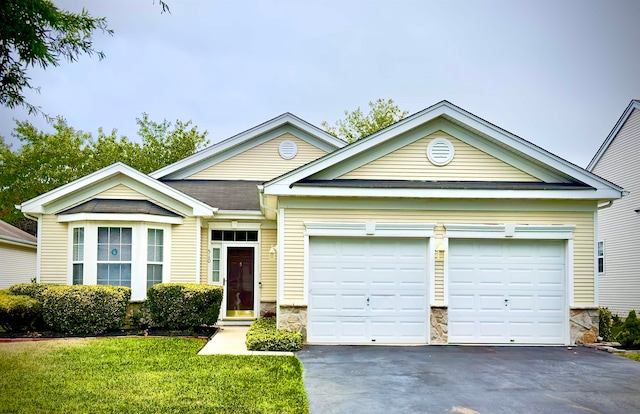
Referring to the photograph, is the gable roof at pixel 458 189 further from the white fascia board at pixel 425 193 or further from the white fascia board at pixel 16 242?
the white fascia board at pixel 16 242

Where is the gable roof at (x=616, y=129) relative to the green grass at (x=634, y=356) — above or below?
above

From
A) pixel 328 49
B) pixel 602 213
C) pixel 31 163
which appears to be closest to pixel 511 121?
pixel 602 213

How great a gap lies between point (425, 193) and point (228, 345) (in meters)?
5.38

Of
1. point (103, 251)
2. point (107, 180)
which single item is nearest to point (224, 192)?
point (107, 180)

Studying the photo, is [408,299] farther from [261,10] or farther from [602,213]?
[602,213]

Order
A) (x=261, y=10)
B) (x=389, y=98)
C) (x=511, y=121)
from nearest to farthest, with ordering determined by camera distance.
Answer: (x=261, y=10) < (x=511, y=121) < (x=389, y=98)

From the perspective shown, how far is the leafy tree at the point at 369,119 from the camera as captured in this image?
1521 inches

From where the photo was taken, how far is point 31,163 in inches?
1266

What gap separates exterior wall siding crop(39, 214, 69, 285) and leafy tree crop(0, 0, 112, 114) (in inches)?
343

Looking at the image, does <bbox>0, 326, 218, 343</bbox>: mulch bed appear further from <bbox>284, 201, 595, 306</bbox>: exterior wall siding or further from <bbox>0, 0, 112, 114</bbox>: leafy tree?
<bbox>0, 0, 112, 114</bbox>: leafy tree

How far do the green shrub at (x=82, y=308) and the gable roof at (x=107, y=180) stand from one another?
2615 millimetres

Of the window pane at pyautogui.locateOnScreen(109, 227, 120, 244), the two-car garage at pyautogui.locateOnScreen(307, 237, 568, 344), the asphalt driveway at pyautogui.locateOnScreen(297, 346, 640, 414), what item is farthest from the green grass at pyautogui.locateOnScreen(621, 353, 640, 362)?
the window pane at pyautogui.locateOnScreen(109, 227, 120, 244)

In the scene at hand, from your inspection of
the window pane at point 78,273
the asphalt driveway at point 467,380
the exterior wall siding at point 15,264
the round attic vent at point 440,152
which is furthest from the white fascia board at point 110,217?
the exterior wall siding at point 15,264

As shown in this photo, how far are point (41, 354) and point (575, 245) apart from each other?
11.4m
